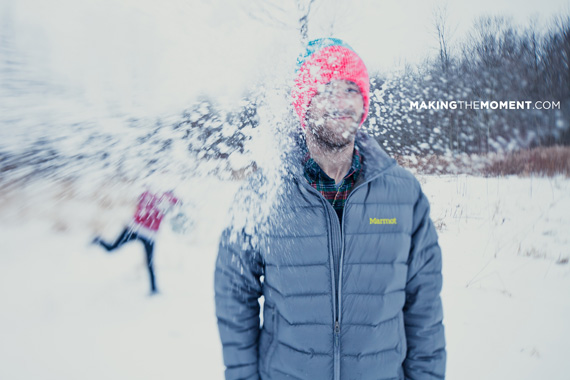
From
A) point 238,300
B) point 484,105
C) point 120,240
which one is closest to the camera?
point 238,300

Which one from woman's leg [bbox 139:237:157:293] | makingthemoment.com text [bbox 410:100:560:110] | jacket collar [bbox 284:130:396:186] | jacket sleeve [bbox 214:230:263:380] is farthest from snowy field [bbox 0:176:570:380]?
jacket collar [bbox 284:130:396:186]

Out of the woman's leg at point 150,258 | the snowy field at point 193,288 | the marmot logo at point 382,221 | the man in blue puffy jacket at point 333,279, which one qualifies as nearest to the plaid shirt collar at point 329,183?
the man in blue puffy jacket at point 333,279

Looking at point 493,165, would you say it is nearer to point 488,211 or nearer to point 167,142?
point 488,211

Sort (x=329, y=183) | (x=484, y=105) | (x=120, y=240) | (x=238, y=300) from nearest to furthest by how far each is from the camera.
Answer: (x=238, y=300) → (x=329, y=183) → (x=484, y=105) → (x=120, y=240)

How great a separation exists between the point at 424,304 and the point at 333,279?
15.6 inches

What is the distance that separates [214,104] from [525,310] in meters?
3.16

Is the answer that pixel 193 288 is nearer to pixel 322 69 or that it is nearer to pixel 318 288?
pixel 318 288

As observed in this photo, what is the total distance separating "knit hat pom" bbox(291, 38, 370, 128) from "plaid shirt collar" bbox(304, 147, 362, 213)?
7.8 inches

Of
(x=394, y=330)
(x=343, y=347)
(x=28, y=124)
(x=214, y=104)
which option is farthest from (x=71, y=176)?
(x=394, y=330)

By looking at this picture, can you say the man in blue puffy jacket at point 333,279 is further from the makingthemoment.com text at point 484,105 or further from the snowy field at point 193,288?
the makingthemoment.com text at point 484,105

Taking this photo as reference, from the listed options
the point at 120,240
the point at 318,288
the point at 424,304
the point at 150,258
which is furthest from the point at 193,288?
the point at 424,304

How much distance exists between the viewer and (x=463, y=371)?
1.88m

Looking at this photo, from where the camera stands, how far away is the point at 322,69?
1.16m

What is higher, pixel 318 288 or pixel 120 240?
pixel 318 288
